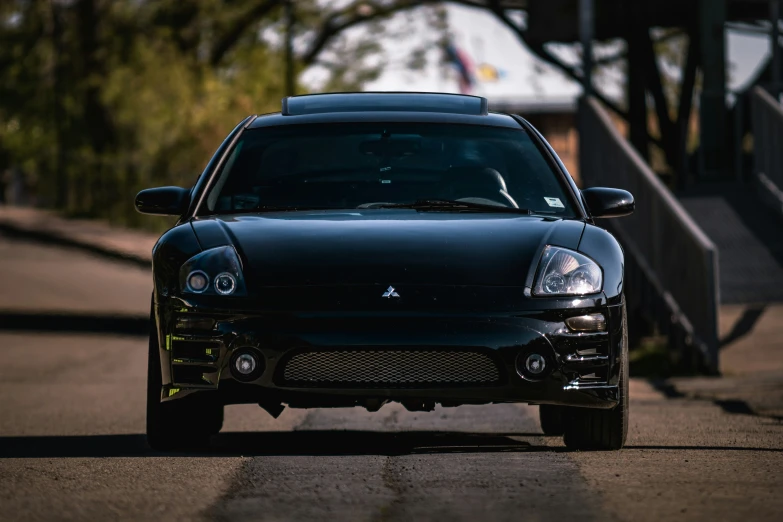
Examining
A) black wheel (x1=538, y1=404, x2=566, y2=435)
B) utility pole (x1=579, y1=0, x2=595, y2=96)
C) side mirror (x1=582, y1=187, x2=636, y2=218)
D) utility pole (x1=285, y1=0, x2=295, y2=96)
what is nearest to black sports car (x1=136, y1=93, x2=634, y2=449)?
side mirror (x1=582, y1=187, x2=636, y2=218)

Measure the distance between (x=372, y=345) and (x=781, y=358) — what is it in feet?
32.4

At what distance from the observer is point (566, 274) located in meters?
7.01

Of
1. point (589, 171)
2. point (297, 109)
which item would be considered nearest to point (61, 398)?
point (297, 109)

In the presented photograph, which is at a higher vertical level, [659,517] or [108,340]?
[659,517]

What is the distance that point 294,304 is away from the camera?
6.85 m

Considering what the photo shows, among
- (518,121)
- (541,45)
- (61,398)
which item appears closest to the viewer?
(518,121)

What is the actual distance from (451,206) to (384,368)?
1.22 m

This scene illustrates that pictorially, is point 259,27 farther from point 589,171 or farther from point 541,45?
point 589,171

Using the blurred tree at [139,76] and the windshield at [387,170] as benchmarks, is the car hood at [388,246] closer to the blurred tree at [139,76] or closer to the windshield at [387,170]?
the windshield at [387,170]

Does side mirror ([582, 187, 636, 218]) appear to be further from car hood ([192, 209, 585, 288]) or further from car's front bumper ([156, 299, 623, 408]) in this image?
car's front bumper ([156, 299, 623, 408])

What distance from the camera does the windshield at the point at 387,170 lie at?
7887mm

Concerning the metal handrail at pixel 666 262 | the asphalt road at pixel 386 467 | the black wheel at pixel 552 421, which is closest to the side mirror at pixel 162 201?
the asphalt road at pixel 386 467

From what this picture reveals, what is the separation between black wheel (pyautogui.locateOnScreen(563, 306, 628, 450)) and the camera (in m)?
7.23

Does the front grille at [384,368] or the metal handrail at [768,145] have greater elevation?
the front grille at [384,368]
